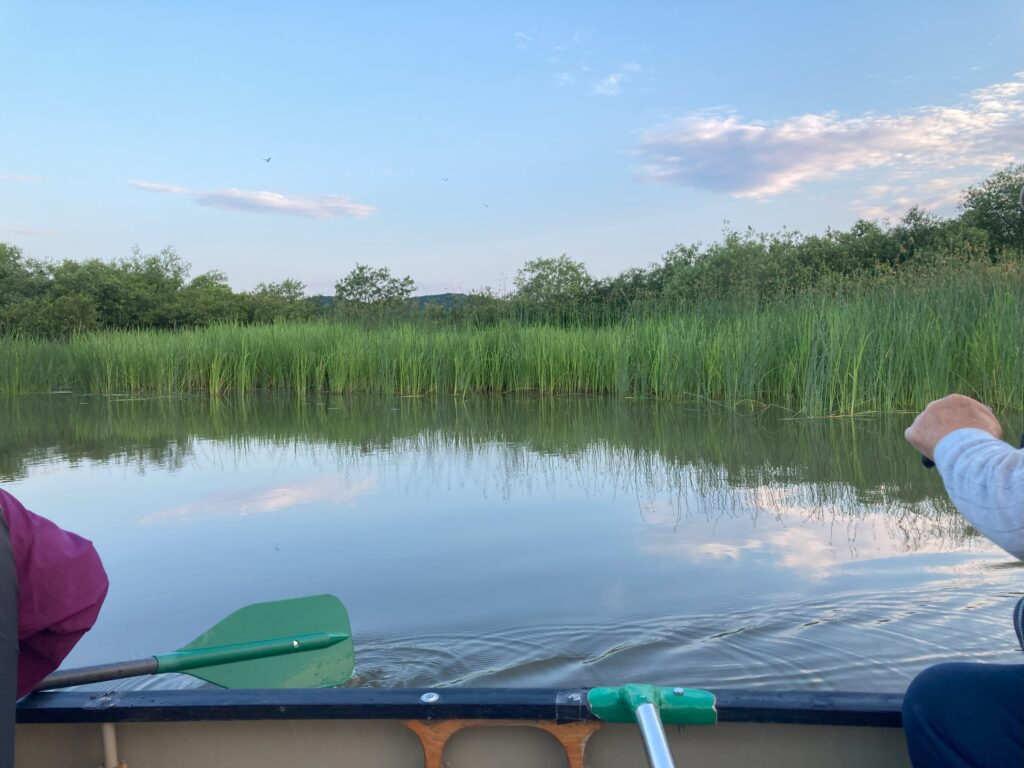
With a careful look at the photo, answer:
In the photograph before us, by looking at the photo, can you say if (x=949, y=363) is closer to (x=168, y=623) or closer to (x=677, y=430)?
(x=677, y=430)

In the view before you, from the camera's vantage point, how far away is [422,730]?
1420 millimetres

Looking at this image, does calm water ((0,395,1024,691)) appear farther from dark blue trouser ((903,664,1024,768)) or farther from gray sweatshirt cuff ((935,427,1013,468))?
gray sweatshirt cuff ((935,427,1013,468))

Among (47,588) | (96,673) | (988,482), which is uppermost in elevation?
(988,482)

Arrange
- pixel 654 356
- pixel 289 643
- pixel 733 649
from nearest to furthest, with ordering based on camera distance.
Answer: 1. pixel 289 643
2. pixel 733 649
3. pixel 654 356

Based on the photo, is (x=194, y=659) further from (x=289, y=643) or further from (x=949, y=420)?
(x=949, y=420)

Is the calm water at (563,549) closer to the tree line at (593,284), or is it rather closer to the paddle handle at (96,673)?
the paddle handle at (96,673)

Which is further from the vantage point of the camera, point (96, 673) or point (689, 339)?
point (689, 339)

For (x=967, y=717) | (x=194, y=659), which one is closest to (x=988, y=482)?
(x=967, y=717)

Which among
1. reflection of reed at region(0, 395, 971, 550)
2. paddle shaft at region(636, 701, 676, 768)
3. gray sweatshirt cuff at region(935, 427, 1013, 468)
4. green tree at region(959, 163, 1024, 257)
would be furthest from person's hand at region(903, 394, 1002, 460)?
green tree at region(959, 163, 1024, 257)

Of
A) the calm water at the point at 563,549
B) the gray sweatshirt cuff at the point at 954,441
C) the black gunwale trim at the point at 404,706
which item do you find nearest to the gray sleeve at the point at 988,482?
the gray sweatshirt cuff at the point at 954,441

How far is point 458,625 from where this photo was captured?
294 cm

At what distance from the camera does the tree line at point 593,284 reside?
11.4 metres

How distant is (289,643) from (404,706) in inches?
24.9

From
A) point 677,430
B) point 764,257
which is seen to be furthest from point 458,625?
point 764,257
